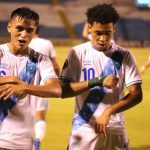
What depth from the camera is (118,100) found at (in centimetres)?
321

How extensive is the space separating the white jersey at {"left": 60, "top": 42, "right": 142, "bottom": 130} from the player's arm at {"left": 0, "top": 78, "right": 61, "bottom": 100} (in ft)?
1.30

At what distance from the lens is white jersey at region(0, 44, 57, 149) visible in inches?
112

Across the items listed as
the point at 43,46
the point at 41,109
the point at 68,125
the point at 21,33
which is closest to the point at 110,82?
the point at 21,33

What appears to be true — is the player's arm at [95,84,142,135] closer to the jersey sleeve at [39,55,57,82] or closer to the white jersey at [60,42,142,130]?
the white jersey at [60,42,142,130]

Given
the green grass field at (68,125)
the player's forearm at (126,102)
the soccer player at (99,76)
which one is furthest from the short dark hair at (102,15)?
the green grass field at (68,125)

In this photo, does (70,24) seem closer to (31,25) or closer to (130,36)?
(130,36)

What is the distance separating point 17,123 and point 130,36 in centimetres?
2175

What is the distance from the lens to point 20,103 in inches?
112

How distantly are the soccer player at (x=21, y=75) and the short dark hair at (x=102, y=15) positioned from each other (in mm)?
471

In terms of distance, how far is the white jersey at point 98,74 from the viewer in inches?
126

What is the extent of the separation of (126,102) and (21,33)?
2.83ft

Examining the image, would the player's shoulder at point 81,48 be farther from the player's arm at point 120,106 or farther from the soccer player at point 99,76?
the player's arm at point 120,106

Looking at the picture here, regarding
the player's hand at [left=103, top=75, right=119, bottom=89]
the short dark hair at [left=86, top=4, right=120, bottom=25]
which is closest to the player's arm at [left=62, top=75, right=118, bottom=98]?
the player's hand at [left=103, top=75, right=119, bottom=89]

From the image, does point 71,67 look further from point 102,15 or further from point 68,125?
point 68,125
